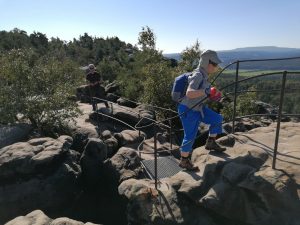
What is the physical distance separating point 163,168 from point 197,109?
2158 mm

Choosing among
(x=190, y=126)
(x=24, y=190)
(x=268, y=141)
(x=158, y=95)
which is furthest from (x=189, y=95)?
(x=158, y=95)

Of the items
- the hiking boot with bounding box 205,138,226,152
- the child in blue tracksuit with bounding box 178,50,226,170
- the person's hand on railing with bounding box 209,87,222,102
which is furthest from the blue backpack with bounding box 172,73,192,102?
the hiking boot with bounding box 205,138,226,152

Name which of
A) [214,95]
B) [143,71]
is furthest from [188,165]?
[143,71]

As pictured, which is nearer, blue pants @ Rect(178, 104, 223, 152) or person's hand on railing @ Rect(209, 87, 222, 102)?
person's hand on railing @ Rect(209, 87, 222, 102)

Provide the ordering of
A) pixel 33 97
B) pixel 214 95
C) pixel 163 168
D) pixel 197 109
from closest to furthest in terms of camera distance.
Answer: pixel 214 95 < pixel 197 109 < pixel 163 168 < pixel 33 97

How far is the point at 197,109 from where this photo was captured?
722 cm

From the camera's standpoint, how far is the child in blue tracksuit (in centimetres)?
687

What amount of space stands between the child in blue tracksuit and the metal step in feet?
3.71

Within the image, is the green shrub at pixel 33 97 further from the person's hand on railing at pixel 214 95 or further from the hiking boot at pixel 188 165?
the person's hand on railing at pixel 214 95

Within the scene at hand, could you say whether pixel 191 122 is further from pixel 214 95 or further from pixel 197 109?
pixel 214 95

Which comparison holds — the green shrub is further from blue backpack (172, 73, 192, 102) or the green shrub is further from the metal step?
blue backpack (172, 73, 192, 102)

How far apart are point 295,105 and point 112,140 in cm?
6785


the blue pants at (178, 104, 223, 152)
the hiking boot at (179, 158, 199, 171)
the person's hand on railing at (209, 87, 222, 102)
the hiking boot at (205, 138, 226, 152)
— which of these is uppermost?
the person's hand on railing at (209, 87, 222, 102)

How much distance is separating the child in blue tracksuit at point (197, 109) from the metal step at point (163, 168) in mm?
1130
